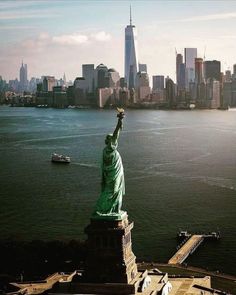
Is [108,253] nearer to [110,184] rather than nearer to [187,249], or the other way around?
[110,184]

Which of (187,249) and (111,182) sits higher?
(111,182)

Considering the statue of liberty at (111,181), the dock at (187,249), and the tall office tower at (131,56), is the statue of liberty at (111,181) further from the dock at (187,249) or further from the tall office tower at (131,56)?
the tall office tower at (131,56)

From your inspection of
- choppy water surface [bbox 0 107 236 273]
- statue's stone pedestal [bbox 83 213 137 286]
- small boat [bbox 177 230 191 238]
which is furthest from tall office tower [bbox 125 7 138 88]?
statue's stone pedestal [bbox 83 213 137 286]

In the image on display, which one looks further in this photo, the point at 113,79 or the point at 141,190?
the point at 113,79

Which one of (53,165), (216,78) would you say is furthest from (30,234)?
(216,78)

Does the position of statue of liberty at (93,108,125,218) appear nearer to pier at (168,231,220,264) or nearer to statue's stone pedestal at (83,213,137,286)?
statue's stone pedestal at (83,213,137,286)

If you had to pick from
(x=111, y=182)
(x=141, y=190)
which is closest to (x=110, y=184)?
(x=111, y=182)

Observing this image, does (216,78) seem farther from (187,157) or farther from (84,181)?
(84,181)
